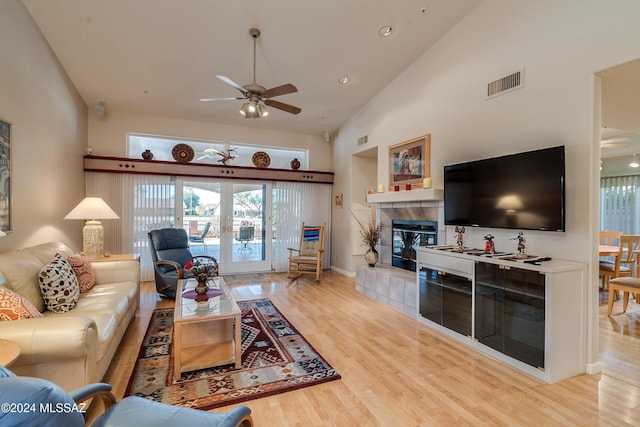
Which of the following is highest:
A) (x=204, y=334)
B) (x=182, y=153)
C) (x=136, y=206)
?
(x=182, y=153)

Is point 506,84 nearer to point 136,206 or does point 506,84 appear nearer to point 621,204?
point 621,204

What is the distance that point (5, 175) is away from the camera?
8.64 ft

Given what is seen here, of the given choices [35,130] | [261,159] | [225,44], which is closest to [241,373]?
[35,130]

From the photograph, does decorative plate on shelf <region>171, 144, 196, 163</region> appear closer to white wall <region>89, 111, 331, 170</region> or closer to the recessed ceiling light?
white wall <region>89, 111, 331, 170</region>

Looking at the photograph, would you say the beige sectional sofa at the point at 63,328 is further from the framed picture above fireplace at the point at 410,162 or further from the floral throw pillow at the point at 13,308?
the framed picture above fireplace at the point at 410,162

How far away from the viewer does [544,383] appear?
2.32m

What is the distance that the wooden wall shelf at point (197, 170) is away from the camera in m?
5.05

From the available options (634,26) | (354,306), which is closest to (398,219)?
(354,306)

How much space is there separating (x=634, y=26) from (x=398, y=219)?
320cm

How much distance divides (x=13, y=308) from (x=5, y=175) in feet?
4.93

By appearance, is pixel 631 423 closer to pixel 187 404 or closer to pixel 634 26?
pixel 634 26

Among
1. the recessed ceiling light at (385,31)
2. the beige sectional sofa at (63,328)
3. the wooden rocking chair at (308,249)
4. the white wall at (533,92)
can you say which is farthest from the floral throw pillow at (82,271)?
the recessed ceiling light at (385,31)

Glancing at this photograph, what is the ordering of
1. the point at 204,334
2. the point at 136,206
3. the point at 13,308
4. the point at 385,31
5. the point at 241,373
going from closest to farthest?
the point at 13,308
the point at 241,373
the point at 204,334
the point at 385,31
the point at 136,206

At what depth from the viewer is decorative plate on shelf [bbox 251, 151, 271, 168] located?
20.6ft
